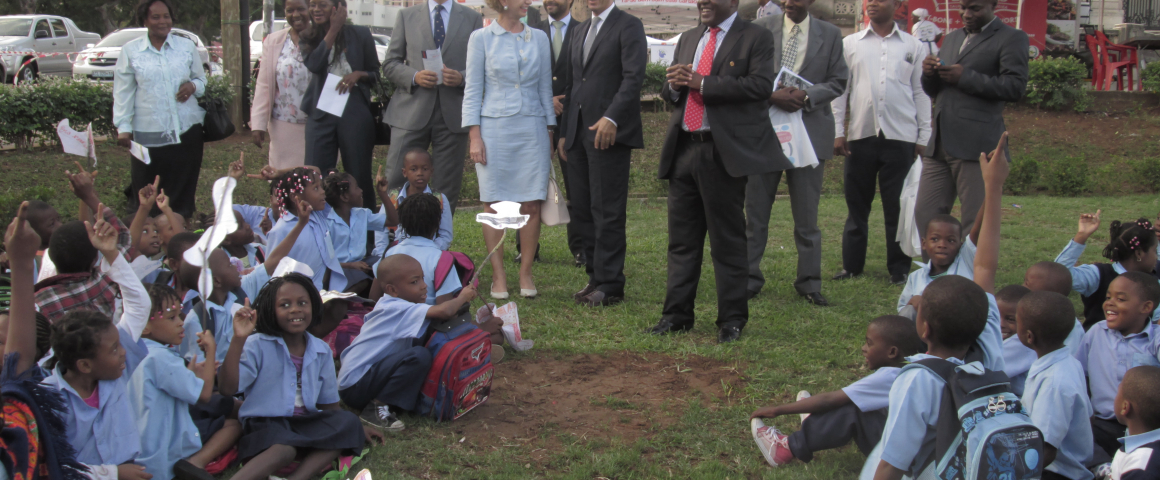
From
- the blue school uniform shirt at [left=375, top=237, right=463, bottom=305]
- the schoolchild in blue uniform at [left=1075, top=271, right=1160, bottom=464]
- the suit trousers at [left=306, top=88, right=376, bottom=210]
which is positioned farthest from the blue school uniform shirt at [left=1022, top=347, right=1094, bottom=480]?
the suit trousers at [left=306, top=88, right=376, bottom=210]

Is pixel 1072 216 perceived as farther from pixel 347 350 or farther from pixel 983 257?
pixel 347 350

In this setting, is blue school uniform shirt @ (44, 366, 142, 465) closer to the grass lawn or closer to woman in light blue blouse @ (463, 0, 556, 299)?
the grass lawn

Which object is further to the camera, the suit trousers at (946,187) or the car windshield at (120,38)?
the car windshield at (120,38)

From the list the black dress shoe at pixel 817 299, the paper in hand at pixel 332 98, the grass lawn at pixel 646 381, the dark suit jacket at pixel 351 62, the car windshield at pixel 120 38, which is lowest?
the grass lawn at pixel 646 381

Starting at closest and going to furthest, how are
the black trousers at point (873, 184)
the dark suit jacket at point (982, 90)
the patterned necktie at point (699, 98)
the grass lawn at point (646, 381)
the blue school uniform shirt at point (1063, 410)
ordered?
the blue school uniform shirt at point (1063, 410)
the grass lawn at point (646, 381)
the patterned necktie at point (699, 98)
the dark suit jacket at point (982, 90)
the black trousers at point (873, 184)

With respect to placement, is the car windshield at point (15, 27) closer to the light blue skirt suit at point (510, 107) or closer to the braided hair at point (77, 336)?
the light blue skirt suit at point (510, 107)

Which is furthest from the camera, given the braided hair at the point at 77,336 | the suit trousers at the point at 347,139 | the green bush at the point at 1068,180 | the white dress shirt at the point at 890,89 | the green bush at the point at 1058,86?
the green bush at the point at 1058,86

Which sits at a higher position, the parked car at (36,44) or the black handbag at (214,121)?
the parked car at (36,44)

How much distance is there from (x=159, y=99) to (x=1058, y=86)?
1413cm

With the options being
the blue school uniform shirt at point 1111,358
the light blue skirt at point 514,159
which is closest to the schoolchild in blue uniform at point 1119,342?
the blue school uniform shirt at point 1111,358

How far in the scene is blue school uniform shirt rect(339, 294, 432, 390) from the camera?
3.73 meters

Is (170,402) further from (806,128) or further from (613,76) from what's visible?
(806,128)

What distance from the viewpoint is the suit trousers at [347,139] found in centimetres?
604

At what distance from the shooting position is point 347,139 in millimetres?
6066
